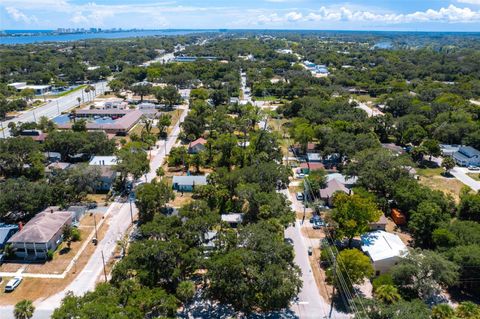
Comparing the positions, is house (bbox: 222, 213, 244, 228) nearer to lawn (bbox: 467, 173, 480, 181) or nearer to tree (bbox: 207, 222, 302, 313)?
tree (bbox: 207, 222, 302, 313)

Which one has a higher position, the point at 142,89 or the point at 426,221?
the point at 142,89

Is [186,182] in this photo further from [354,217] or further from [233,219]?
[354,217]

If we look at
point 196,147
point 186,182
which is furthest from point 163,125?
point 186,182

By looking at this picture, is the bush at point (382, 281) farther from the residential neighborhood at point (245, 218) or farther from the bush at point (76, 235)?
the bush at point (76, 235)

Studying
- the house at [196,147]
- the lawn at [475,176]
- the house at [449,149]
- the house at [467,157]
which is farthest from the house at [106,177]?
the house at [449,149]

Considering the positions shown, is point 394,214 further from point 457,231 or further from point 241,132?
point 241,132

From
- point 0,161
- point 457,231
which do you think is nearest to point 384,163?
point 457,231

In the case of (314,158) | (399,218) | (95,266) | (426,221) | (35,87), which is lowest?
(95,266)
